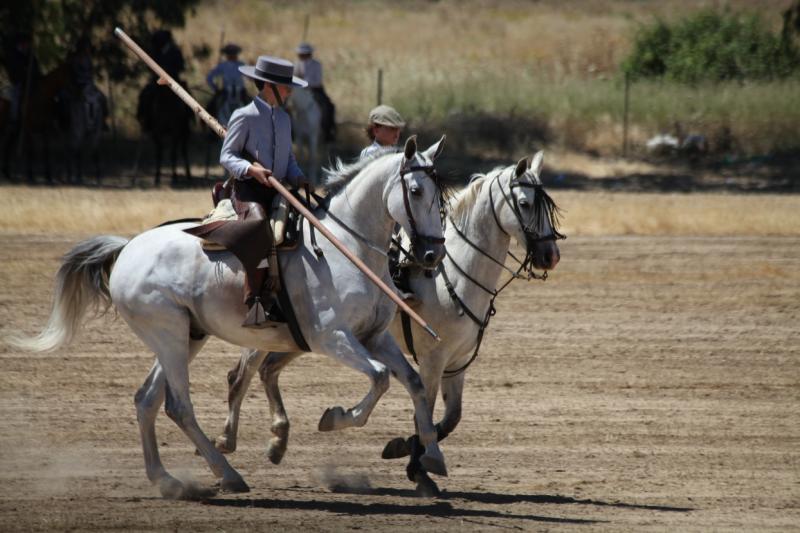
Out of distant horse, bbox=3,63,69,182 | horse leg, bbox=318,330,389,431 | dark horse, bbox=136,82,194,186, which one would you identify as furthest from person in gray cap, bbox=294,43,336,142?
horse leg, bbox=318,330,389,431

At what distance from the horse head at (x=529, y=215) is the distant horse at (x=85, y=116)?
1647 cm

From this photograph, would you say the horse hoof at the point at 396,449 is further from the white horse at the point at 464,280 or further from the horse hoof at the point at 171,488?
the horse hoof at the point at 171,488

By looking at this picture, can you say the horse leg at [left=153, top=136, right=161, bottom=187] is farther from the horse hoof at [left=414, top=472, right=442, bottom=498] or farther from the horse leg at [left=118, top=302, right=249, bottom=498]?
the horse hoof at [left=414, top=472, right=442, bottom=498]

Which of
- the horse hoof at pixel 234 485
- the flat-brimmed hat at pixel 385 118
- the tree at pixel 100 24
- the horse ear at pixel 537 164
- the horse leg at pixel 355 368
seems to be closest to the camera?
the horse leg at pixel 355 368

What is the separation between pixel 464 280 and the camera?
9336 mm

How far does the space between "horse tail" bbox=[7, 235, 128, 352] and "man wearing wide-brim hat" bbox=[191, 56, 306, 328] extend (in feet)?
3.55

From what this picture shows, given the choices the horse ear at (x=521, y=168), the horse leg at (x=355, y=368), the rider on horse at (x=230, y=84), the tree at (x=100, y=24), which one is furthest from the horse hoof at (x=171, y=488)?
the tree at (x=100, y=24)

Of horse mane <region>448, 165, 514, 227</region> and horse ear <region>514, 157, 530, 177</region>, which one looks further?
horse mane <region>448, 165, 514, 227</region>

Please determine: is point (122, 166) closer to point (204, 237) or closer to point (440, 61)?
point (440, 61)

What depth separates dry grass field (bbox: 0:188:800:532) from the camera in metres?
8.28

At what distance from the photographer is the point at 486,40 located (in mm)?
42906

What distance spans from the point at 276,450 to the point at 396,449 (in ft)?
2.75

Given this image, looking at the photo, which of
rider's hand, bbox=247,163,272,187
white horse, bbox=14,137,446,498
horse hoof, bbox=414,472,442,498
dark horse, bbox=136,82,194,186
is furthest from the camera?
→ dark horse, bbox=136,82,194,186

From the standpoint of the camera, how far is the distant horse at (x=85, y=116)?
2439 centimetres
